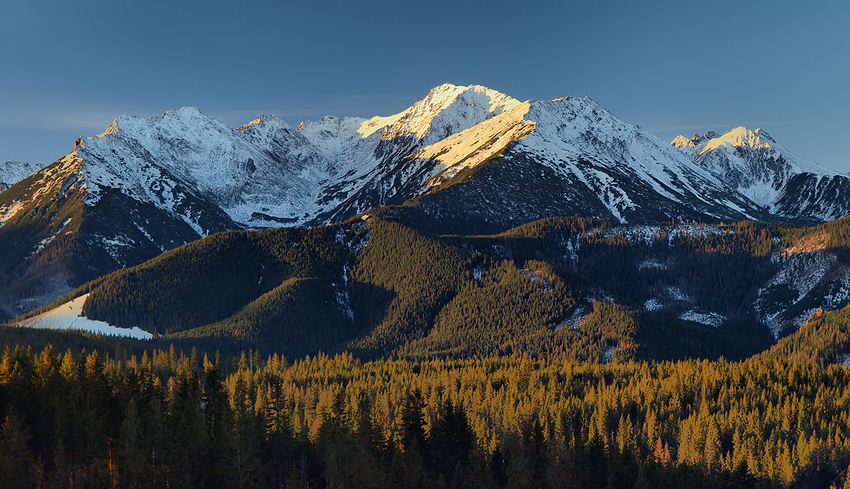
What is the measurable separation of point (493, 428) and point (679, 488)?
4057cm

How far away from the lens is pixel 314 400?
19675cm

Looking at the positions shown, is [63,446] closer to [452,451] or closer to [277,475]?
[277,475]

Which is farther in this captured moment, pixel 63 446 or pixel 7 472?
pixel 63 446

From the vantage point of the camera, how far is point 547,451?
5955 inches

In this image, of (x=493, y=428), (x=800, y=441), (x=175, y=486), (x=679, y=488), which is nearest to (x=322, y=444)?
(x=175, y=486)

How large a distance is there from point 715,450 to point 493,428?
157 ft

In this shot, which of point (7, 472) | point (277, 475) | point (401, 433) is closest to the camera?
point (7, 472)

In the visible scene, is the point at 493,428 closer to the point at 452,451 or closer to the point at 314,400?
the point at 452,451

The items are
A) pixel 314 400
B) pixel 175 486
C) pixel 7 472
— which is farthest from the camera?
pixel 314 400

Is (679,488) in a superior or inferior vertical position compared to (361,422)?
inferior

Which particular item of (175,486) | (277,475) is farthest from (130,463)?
(277,475)

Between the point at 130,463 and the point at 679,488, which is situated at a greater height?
the point at 130,463

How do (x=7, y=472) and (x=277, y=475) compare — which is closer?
(x=7, y=472)

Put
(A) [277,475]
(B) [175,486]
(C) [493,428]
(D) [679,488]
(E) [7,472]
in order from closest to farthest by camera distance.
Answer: (E) [7,472]
(B) [175,486]
(A) [277,475]
(D) [679,488]
(C) [493,428]
